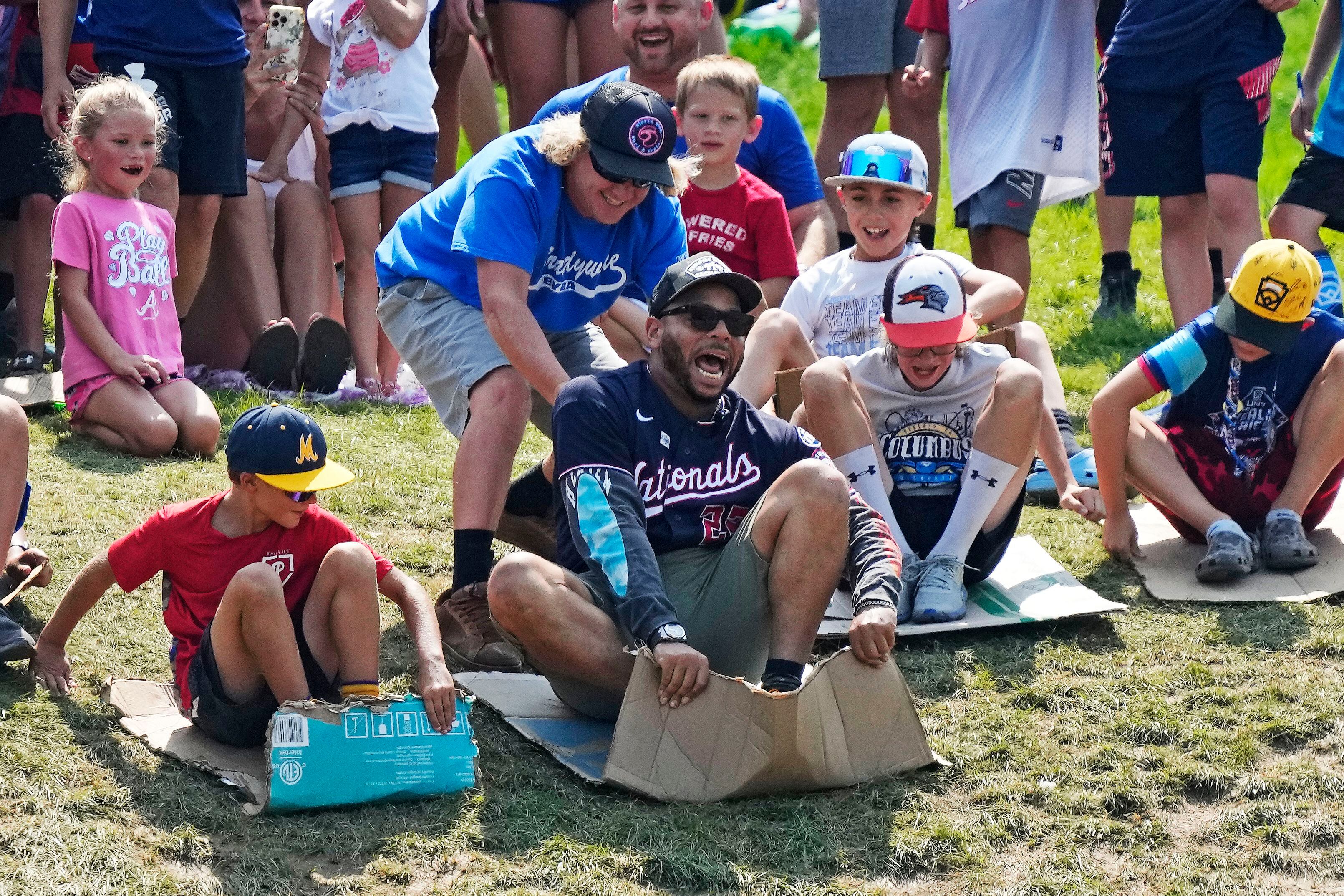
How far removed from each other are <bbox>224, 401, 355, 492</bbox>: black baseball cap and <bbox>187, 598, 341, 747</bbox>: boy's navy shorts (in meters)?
0.31

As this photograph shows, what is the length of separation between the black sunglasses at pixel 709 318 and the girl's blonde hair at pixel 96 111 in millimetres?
2873

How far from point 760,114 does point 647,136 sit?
254cm

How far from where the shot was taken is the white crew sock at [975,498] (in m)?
4.63

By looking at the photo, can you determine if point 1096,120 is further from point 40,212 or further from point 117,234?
point 40,212

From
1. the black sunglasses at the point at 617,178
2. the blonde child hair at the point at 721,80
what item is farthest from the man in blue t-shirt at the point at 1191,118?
the black sunglasses at the point at 617,178

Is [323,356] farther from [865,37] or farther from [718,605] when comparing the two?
[718,605]

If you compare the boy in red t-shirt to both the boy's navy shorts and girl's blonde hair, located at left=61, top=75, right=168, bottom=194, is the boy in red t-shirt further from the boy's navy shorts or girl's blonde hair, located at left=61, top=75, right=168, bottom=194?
girl's blonde hair, located at left=61, top=75, right=168, bottom=194

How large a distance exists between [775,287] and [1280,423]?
2.04 m

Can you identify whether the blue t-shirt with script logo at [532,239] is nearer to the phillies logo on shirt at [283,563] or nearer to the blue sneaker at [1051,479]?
the phillies logo on shirt at [283,563]

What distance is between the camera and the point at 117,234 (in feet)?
A: 19.6

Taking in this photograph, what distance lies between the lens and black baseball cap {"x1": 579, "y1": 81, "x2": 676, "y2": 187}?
4203mm

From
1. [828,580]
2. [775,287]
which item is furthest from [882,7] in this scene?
[828,580]

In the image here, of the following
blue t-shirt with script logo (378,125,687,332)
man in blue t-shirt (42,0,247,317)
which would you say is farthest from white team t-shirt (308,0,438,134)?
blue t-shirt with script logo (378,125,687,332)

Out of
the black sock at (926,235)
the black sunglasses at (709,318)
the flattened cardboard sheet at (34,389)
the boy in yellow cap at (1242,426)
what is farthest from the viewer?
the black sock at (926,235)
